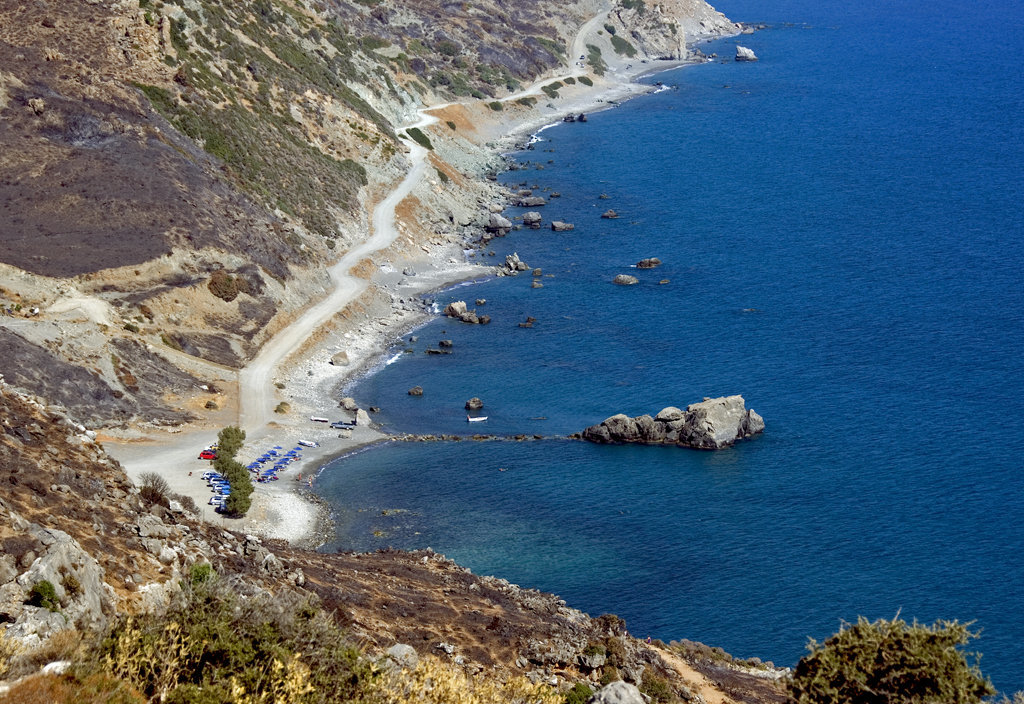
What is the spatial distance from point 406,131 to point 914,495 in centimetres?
10168

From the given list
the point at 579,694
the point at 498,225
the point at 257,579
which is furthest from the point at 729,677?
the point at 498,225

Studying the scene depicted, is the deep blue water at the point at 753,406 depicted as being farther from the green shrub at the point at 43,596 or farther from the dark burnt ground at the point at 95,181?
the green shrub at the point at 43,596

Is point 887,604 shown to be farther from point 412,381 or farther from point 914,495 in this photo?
point 412,381

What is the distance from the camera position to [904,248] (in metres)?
131

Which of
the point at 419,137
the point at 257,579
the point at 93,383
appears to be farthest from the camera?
the point at 419,137

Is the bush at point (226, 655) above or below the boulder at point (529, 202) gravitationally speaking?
below

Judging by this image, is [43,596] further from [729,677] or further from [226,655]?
[729,677]

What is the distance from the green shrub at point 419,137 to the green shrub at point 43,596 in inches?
5193

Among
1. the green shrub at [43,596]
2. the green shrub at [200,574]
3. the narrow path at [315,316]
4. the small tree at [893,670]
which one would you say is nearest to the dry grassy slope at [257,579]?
the green shrub at [43,596]

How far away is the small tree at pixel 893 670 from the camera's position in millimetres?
33594

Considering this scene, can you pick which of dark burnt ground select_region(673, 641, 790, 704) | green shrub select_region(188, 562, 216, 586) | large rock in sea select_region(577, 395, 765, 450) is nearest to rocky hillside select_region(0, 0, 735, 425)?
large rock in sea select_region(577, 395, 765, 450)

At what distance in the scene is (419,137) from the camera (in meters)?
156

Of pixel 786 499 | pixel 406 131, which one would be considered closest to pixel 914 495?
pixel 786 499

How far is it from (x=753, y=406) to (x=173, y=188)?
187ft
